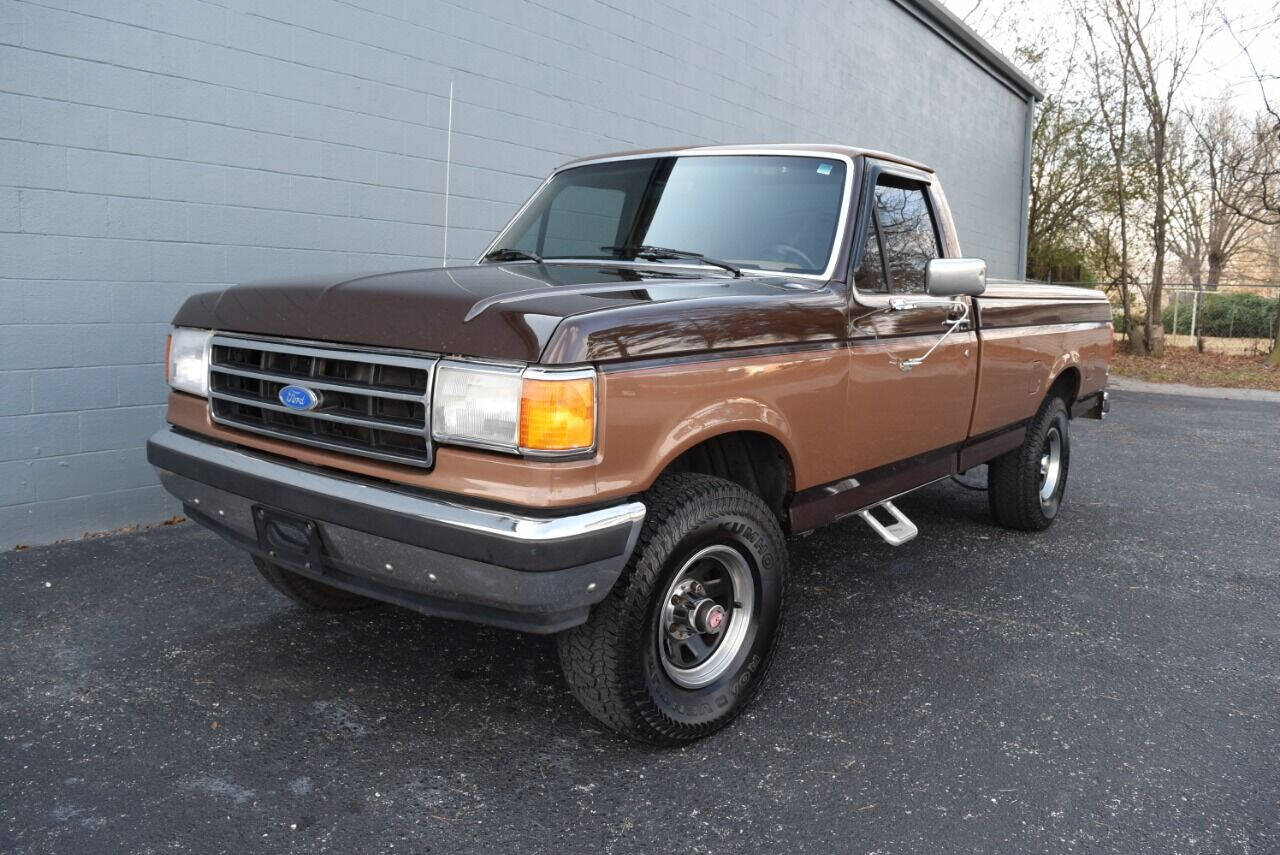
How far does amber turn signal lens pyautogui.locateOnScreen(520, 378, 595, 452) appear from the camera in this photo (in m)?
2.43

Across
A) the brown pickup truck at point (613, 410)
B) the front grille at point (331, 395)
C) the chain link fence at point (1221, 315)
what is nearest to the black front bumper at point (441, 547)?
the brown pickup truck at point (613, 410)

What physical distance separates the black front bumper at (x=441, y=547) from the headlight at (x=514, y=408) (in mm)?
184

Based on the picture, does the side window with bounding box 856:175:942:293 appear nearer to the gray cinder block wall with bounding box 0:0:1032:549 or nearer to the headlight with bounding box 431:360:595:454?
the headlight with bounding box 431:360:595:454

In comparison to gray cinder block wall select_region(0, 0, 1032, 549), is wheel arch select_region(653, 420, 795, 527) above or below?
below

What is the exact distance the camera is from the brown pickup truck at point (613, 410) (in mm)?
2490

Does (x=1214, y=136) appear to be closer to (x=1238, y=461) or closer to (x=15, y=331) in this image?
(x=1238, y=461)

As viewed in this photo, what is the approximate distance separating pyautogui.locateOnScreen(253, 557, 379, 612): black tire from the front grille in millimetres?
813

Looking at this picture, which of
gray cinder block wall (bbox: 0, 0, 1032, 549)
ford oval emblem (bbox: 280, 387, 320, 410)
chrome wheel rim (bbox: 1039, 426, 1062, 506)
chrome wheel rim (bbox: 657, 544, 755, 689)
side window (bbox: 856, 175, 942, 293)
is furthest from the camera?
chrome wheel rim (bbox: 1039, 426, 1062, 506)

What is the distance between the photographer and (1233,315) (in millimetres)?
21562

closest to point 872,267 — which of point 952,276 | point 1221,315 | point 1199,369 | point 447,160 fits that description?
point 952,276

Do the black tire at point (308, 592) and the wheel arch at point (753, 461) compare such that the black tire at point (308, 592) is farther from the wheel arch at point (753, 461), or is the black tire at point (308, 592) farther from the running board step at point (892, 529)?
the running board step at point (892, 529)

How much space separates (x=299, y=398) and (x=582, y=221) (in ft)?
5.64

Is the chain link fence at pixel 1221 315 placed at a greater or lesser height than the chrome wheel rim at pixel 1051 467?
greater

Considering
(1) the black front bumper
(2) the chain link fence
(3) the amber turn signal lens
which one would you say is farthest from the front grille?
(2) the chain link fence
